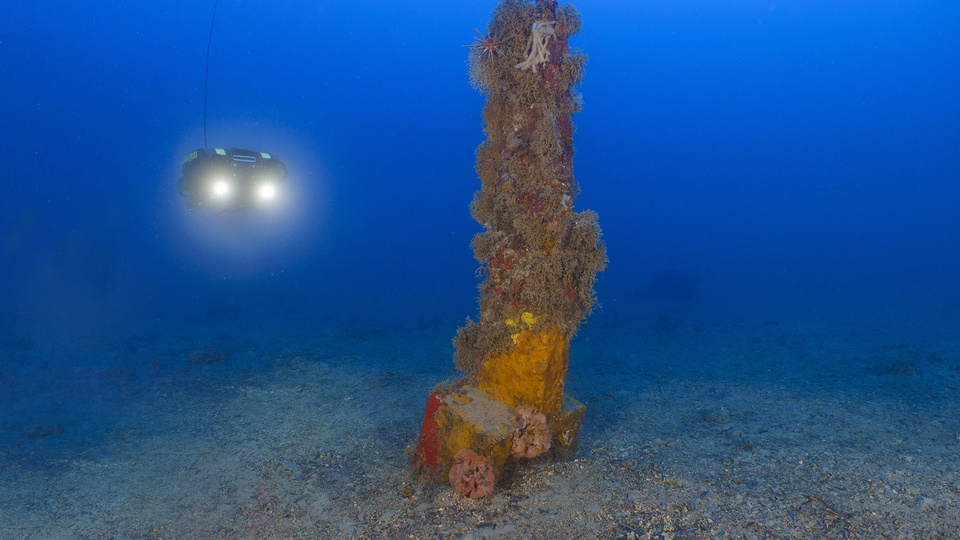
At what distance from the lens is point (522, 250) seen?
4.33 metres

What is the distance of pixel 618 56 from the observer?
12244 centimetres

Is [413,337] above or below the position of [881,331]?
below

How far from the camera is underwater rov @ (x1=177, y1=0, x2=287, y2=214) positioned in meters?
8.35

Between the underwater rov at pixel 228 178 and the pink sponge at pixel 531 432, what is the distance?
23.5 feet

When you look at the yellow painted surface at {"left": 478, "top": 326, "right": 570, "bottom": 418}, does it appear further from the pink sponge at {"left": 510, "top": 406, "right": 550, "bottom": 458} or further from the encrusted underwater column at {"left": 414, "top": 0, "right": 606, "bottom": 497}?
the pink sponge at {"left": 510, "top": 406, "right": 550, "bottom": 458}

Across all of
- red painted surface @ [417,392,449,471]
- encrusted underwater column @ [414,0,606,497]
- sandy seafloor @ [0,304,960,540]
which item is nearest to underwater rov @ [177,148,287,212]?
sandy seafloor @ [0,304,960,540]

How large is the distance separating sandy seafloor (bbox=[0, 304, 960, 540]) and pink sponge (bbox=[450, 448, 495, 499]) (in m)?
0.11

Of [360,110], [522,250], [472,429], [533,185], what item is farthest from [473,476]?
[360,110]

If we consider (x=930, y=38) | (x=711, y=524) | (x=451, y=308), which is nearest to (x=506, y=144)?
(x=711, y=524)

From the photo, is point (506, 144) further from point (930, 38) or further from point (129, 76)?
point (930, 38)

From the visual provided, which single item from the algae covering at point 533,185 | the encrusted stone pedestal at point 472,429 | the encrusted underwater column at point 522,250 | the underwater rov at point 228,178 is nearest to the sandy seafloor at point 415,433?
the encrusted stone pedestal at point 472,429

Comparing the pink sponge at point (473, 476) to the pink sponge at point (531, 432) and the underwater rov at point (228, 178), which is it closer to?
the pink sponge at point (531, 432)

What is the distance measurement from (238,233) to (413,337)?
3176 inches

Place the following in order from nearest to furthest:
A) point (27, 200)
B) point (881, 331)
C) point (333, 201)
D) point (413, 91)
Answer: point (881, 331), point (27, 200), point (413, 91), point (333, 201)
